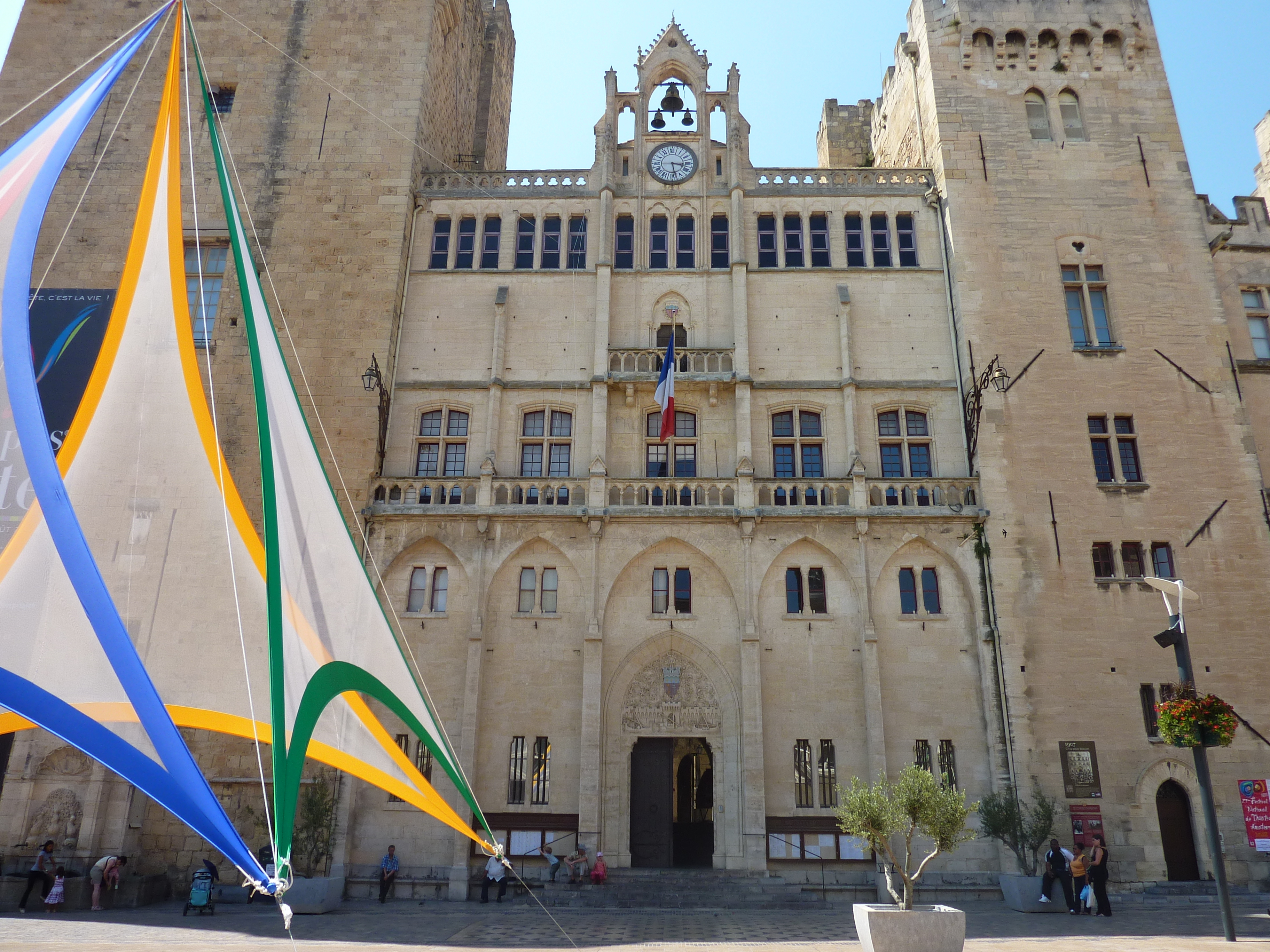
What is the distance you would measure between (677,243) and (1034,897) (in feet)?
64.4

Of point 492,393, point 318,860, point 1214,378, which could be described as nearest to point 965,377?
point 1214,378

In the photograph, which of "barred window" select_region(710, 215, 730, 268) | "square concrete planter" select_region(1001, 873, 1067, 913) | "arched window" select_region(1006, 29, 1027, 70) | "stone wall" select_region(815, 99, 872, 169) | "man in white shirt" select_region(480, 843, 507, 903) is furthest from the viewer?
"stone wall" select_region(815, 99, 872, 169)

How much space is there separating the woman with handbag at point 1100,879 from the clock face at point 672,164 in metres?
21.1

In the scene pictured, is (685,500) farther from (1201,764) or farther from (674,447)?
(1201,764)

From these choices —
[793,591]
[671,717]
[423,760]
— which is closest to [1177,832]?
[793,591]

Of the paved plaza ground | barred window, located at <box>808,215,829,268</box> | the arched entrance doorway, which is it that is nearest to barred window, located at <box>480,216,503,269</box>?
barred window, located at <box>808,215,829,268</box>

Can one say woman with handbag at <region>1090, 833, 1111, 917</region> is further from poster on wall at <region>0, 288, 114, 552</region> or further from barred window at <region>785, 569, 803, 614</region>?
poster on wall at <region>0, 288, 114, 552</region>

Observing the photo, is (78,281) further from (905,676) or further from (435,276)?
(905,676)

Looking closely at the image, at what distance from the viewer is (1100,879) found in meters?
18.1

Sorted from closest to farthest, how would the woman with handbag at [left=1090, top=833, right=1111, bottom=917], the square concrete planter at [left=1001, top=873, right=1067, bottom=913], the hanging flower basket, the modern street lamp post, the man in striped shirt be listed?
the modern street lamp post, the hanging flower basket, the woman with handbag at [left=1090, top=833, right=1111, bottom=917], the square concrete planter at [left=1001, top=873, right=1067, bottom=913], the man in striped shirt

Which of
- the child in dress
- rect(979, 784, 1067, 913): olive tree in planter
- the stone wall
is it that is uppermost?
the stone wall

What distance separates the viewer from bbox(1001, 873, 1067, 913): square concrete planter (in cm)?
1864

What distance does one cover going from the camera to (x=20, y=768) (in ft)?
69.6

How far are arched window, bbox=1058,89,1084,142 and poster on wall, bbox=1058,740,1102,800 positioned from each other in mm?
17973
